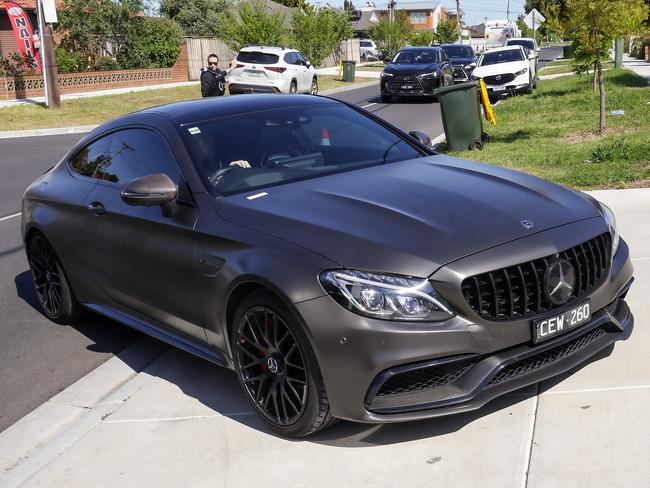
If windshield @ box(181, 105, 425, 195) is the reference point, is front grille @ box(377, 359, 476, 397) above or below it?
below

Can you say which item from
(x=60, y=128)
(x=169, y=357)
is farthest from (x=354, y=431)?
(x=60, y=128)

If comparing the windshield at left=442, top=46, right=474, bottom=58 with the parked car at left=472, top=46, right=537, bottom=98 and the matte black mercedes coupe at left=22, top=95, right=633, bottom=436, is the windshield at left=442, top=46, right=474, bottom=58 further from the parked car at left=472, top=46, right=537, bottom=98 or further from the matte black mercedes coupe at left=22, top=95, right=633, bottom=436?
the matte black mercedes coupe at left=22, top=95, right=633, bottom=436

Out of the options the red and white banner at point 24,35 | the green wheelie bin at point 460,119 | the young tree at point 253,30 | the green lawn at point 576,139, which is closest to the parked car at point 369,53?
the young tree at point 253,30

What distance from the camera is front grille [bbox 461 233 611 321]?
159 inches

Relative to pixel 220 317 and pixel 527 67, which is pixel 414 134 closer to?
pixel 220 317

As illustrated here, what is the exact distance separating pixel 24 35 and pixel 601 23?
25667 millimetres

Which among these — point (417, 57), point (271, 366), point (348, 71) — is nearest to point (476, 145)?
point (271, 366)

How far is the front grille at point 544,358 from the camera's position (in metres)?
4.14

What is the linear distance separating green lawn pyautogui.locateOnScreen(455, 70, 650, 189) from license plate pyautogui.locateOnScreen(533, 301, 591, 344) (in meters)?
5.95

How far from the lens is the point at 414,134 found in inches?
262

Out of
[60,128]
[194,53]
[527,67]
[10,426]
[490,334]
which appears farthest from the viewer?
[194,53]

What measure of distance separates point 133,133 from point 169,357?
4.78 feet

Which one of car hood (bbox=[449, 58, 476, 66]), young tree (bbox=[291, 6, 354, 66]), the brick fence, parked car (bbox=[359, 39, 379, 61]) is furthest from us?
parked car (bbox=[359, 39, 379, 61])

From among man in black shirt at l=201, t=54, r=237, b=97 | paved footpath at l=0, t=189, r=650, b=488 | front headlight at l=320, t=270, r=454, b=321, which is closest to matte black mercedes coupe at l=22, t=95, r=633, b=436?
front headlight at l=320, t=270, r=454, b=321
